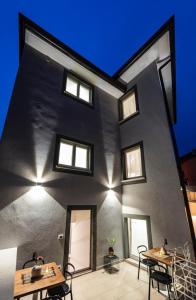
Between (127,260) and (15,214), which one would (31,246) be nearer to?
(15,214)

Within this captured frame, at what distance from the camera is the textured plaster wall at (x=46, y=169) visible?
13.1ft

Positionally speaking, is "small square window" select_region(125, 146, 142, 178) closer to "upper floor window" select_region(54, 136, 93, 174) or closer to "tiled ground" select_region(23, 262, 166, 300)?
"upper floor window" select_region(54, 136, 93, 174)

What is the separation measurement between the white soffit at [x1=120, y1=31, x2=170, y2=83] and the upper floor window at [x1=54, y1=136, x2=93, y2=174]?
4.37 metres

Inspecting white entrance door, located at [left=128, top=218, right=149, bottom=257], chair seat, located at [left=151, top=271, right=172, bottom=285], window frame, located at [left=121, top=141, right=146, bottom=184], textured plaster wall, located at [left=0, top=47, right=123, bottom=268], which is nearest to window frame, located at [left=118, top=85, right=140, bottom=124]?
textured plaster wall, located at [left=0, top=47, right=123, bottom=268]

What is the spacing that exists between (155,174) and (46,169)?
370 cm

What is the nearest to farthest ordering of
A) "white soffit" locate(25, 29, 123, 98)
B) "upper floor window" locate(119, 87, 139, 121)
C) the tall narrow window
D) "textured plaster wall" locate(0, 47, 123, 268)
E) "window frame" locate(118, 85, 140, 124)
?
"textured plaster wall" locate(0, 47, 123, 268), "white soffit" locate(25, 29, 123, 98), the tall narrow window, "window frame" locate(118, 85, 140, 124), "upper floor window" locate(119, 87, 139, 121)

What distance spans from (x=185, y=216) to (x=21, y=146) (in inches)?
201

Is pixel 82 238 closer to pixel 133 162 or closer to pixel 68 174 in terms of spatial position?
pixel 68 174

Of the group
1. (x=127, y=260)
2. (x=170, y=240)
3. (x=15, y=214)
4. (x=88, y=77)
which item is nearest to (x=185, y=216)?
(x=170, y=240)

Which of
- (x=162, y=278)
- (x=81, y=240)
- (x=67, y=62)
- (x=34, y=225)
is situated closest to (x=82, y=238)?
(x=81, y=240)

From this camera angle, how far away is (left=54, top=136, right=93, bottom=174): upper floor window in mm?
5217

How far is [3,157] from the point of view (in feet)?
13.3

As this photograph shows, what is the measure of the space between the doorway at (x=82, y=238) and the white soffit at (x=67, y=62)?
5.70 metres

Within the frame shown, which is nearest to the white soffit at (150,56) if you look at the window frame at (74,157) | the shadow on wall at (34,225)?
the window frame at (74,157)
